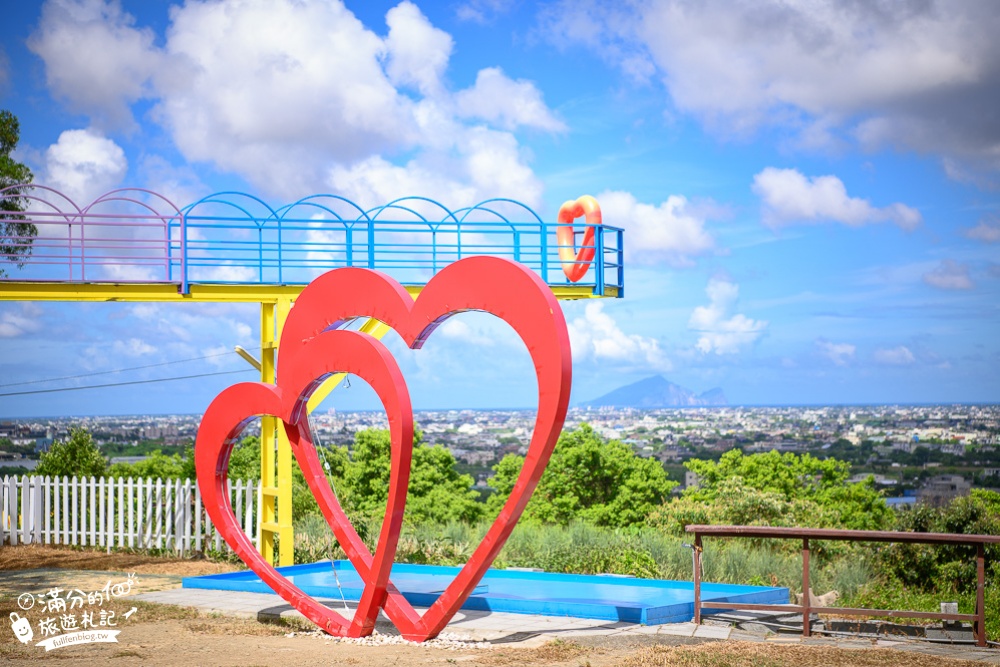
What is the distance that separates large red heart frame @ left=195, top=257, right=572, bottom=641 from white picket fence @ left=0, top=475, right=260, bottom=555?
18.0 feet

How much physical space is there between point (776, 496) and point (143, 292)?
10.7m

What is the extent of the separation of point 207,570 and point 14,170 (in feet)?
33.3

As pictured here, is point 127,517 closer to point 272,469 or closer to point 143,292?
point 272,469

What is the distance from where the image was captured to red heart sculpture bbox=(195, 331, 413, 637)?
31.3 ft

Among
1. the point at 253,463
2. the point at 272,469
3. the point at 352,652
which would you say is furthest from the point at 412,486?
the point at 352,652

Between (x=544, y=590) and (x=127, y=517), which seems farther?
(x=127, y=517)

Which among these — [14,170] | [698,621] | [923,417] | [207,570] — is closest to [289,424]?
[698,621]

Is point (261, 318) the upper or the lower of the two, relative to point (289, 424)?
upper

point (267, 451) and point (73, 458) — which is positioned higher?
point (267, 451)

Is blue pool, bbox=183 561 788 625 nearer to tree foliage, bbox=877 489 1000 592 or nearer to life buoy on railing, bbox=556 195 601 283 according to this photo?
tree foliage, bbox=877 489 1000 592

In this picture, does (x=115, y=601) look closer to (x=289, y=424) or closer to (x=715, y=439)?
(x=289, y=424)

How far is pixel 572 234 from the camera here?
15.4 meters

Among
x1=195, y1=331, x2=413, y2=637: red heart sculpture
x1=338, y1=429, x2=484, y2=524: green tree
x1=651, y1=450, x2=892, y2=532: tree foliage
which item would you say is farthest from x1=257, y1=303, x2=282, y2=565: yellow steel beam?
x1=338, y1=429, x2=484, y2=524: green tree

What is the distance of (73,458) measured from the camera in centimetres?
2406
